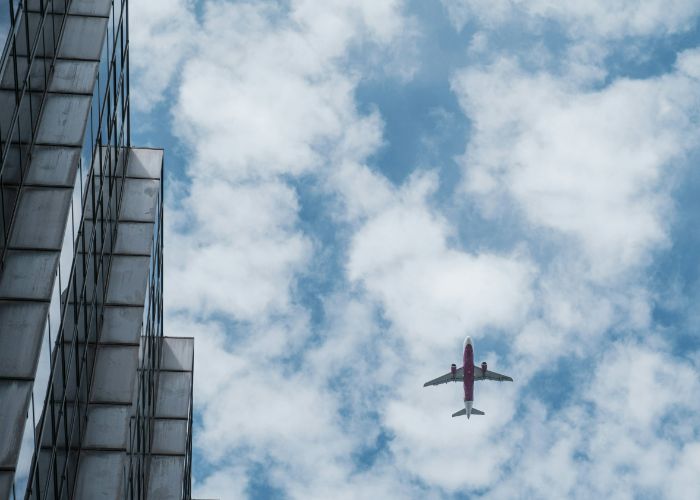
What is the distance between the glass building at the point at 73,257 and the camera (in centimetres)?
2741

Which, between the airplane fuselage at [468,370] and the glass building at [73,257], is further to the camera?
the airplane fuselage at [468,370]

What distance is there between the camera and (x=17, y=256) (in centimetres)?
2828

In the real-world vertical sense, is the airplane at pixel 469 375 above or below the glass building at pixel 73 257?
above

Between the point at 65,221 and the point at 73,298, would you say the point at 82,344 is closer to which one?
the point at 73,298

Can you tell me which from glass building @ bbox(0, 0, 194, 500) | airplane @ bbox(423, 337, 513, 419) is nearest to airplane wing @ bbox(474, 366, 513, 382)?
airplane @ bbox(423, 337, 513, 419)

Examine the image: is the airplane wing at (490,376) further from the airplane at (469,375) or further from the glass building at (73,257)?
the glass building at (73,257)

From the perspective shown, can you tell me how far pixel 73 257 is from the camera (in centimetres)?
3216

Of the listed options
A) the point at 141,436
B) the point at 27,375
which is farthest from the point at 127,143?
the point at 27,375

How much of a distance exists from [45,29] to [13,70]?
4.03m

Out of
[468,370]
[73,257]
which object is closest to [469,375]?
[468,370]

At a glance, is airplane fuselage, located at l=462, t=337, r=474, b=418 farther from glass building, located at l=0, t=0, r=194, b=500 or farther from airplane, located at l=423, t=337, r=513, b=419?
glass building, located at l=0, t=0, r=194, b=500

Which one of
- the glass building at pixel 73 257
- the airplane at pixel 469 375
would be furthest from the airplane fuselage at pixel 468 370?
the glass building at pixel 73 257

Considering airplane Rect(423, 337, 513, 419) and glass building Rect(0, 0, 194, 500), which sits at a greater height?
airplane Rect(423, 337, 513, 419)

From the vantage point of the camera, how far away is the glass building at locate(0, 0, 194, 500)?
2741 cm
